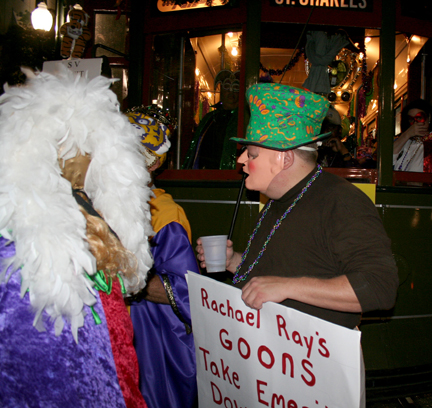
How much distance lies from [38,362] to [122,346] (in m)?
0.23

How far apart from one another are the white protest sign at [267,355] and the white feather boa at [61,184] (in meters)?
0.51

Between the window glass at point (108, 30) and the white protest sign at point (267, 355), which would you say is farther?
the window glass at point (108, 30)

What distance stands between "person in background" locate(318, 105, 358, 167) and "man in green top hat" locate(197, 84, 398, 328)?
2.28 meters

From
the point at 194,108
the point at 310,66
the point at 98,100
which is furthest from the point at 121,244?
the point at 310,66

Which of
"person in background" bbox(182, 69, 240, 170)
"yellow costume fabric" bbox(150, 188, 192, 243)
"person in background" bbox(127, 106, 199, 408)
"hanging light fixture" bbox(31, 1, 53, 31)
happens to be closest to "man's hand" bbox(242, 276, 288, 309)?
"person in background" bbox(127, 106, 199, 408)

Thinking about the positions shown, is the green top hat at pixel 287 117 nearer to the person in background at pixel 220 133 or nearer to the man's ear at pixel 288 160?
the man's ear at pixel 288 160

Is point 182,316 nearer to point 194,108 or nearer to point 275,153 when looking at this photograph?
point 275,153

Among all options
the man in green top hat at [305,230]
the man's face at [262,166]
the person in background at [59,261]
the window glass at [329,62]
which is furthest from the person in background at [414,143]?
the person in background at [59,261]

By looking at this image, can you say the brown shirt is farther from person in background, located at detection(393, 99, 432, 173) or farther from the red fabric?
person in background, located at detection(393, 99, 432, 173)

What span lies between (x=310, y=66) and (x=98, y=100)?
3.68 meters

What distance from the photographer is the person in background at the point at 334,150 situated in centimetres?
394

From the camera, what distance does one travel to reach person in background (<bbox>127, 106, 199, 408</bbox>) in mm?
1853

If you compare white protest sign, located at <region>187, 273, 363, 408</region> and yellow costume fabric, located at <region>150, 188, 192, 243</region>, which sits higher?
yellow costume fabric, located at <region>150, 188, 192, 243</region>

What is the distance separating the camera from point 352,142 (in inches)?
184
